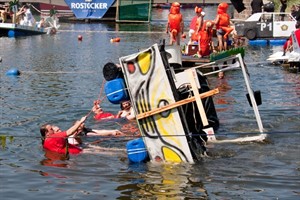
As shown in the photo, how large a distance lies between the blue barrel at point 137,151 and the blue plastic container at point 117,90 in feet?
2.64

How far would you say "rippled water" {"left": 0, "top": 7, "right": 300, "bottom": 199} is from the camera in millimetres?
11391

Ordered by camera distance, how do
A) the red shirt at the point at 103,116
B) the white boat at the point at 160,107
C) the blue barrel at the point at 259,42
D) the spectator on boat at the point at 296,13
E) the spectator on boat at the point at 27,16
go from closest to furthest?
1. the white boat at the point at 160,107
2. the red shirt at the point at 103,116
3. the spectator on boat at the point at 296,13
4. the blue barrel at the point at 259,42
5. the spectator on boat at the point at 27,16

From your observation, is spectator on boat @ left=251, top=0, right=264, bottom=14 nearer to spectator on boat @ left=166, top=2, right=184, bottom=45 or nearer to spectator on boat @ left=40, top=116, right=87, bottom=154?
spectator on boat @ left=166, top=2, right=184, bottom=45

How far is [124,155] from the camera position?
1357cm

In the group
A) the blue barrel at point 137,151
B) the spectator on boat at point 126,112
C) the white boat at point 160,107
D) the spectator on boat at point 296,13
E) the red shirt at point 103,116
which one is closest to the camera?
the white boat at point 160,107

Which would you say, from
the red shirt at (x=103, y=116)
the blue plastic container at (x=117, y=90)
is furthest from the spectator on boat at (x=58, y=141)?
the red shirt at (x=103, y=116)

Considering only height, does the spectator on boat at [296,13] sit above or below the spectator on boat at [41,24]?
above

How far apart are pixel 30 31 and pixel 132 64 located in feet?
100

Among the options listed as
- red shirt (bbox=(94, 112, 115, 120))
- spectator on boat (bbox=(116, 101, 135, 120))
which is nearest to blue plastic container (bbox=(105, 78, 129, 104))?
spectator on boat (bbox=(116, 101, 135, 120))

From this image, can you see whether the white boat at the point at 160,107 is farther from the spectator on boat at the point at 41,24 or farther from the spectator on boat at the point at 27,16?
the spectator on boat at the point at 41,24

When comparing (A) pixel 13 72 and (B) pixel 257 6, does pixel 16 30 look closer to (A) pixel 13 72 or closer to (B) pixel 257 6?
(B) pixel 257 6

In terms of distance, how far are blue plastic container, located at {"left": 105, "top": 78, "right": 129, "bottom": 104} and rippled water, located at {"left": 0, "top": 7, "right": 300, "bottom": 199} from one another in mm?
1112

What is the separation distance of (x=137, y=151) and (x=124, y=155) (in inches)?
45.4

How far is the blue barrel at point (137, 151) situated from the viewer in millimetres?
12406
